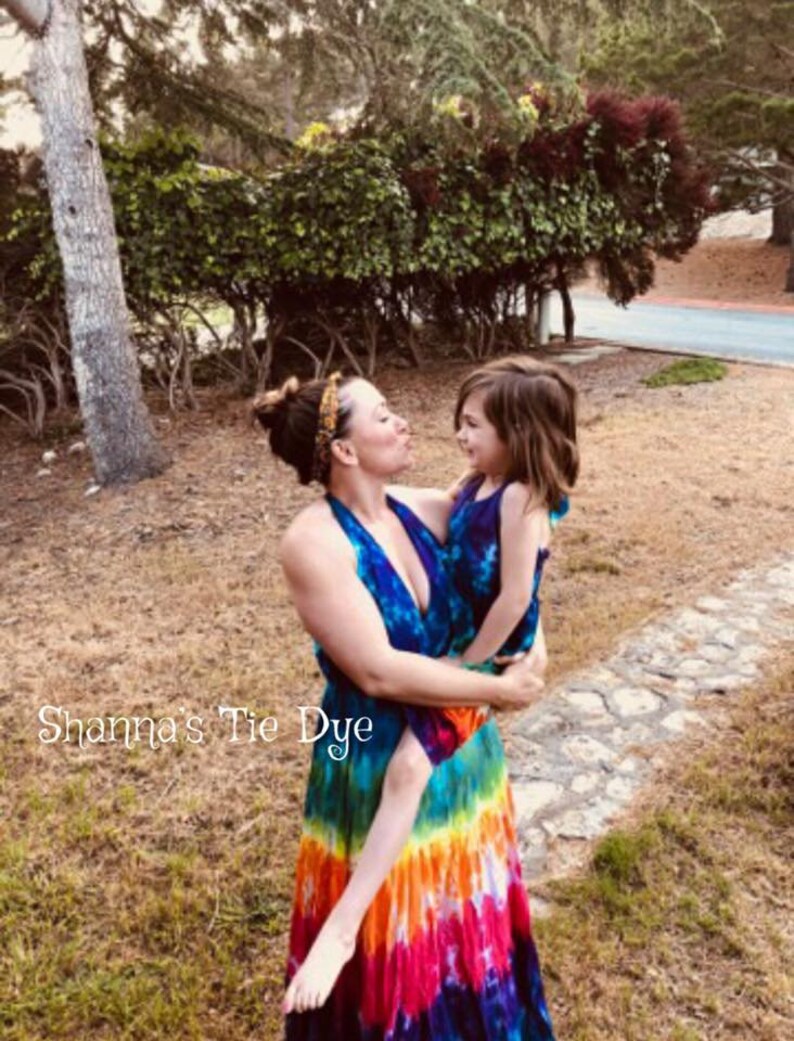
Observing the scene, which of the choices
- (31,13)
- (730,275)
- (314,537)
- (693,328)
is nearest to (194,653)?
(314,537)

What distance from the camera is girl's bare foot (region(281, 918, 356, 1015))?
4.85 feet

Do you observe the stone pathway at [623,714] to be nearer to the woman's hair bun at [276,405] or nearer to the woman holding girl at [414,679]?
the woman holding girl at [414,679]

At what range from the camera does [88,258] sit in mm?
6277

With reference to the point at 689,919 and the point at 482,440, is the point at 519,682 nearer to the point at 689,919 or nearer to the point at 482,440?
the point at 482,440

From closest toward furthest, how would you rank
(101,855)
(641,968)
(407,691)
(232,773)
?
1. (407,691)
2. (641,968)
3. (101,855)
4. (232,773)

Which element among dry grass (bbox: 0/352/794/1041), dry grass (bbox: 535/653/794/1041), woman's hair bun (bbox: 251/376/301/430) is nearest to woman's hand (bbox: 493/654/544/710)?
woman's hair bun (bbox: 251/376/301/430)

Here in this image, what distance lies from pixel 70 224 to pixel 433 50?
2956 mm

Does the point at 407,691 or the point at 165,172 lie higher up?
the point at 165,172

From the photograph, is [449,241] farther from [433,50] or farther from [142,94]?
[142,94]

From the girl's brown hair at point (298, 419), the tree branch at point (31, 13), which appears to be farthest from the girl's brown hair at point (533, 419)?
the tree branch at point (31, 13)

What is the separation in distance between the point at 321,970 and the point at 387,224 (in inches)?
308

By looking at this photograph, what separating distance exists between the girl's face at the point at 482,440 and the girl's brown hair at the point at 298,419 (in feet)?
0.89

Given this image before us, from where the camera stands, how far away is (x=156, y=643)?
450cm

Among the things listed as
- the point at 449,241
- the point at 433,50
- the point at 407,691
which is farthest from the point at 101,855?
the point at 449,241
